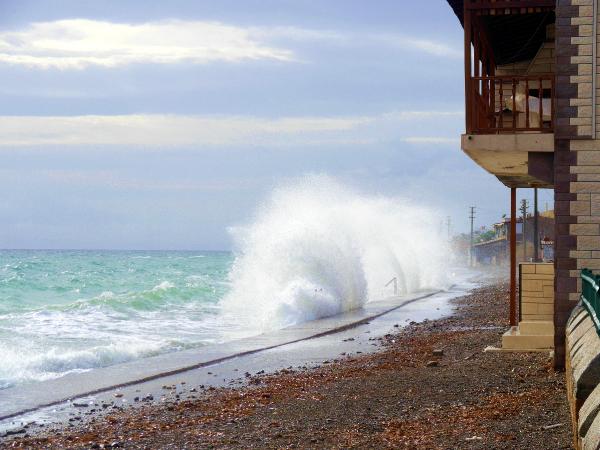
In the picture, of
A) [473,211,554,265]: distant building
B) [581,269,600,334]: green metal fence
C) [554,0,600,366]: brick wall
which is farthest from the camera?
[473,211,554,265]: distant building

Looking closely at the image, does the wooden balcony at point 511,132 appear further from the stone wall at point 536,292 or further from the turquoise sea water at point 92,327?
the turquoise sea water at point 92,327

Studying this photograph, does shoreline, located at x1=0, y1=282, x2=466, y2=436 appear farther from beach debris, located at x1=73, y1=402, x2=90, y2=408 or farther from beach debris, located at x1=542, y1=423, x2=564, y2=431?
beach debris, located at x1=542, y1=423, x2=564, y2=431

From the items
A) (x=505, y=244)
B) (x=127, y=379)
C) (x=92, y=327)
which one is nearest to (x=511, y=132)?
(x=127, y=379)

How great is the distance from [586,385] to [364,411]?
4471 millimetres

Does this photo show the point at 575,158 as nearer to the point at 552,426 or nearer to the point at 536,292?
the point at 536,292

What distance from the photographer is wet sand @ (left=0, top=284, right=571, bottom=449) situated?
995cm

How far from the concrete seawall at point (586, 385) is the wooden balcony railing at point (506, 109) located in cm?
451

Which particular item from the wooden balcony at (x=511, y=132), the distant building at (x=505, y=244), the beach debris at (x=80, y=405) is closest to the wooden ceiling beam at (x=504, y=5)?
the wooden balcony at (x=511, y=132)

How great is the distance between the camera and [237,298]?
128ft

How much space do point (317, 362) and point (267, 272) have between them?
20.5 m

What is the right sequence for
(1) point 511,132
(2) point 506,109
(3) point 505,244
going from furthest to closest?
1. (3) point 505,244
2. (2) point 506,109
3. (1) point 511,132

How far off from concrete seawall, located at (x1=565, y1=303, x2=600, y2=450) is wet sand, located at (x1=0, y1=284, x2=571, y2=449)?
0.88m

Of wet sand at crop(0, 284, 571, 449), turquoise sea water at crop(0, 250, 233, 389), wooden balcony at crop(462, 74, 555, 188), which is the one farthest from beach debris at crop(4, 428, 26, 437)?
wooden balcony at crop(462, 74, 555, 188)

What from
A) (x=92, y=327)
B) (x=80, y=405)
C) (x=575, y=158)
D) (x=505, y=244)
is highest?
(x=575, y=158)
